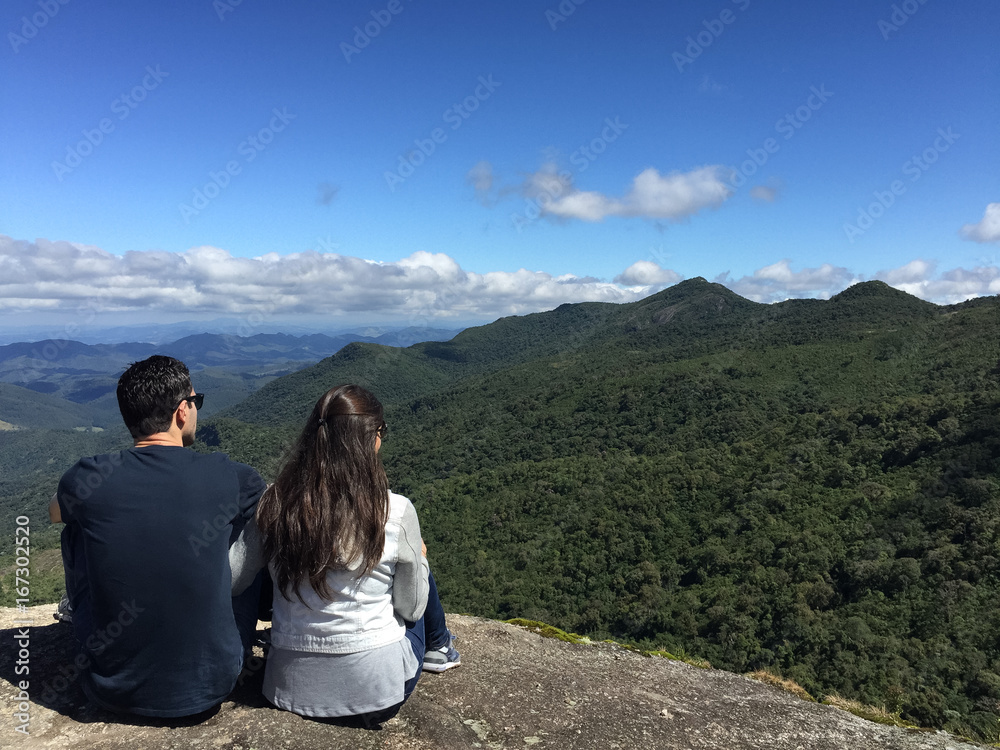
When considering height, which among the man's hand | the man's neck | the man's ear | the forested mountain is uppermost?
the man's ear

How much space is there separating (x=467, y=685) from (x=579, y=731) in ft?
3.41

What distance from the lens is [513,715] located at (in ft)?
14.4

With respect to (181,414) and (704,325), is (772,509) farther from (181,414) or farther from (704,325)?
(704,325)

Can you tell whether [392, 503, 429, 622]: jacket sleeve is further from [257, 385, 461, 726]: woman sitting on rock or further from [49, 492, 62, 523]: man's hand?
[49, 492, 62, 523]: man's hand

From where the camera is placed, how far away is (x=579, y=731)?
4281mm

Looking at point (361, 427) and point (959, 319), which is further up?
point (959, 319)

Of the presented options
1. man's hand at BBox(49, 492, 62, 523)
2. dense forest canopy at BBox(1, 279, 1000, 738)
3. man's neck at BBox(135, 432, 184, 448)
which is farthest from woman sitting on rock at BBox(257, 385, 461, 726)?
man's hand at BBox(49, 492, 62, 523)

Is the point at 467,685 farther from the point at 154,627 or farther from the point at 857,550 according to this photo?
the point at 857,550

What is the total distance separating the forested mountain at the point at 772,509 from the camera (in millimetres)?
24359

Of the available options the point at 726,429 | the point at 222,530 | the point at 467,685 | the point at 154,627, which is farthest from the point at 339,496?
the point at 726,429

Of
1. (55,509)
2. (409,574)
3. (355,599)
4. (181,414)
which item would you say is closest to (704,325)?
(409,574)

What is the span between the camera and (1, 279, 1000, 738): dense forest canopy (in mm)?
24312

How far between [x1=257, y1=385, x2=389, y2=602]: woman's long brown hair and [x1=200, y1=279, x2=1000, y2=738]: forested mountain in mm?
272

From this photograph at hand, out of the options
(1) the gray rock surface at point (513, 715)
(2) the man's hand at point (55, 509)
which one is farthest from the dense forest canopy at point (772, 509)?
(1) the gray rock surface at point (513, 715)
